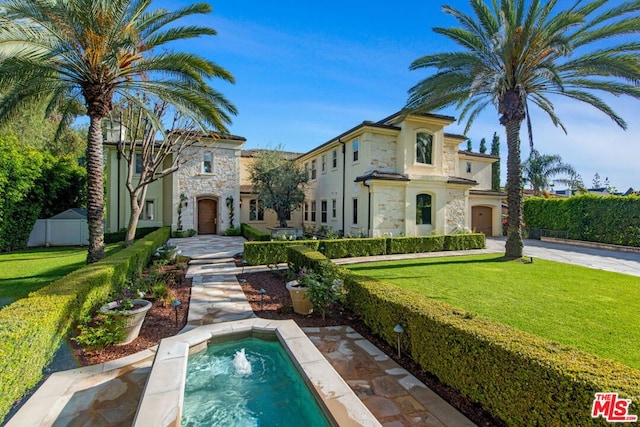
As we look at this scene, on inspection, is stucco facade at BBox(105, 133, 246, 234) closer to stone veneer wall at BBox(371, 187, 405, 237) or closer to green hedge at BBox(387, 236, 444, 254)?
stone veneer wall at BBox(371, 187, 405, 237)

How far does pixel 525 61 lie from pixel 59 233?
2555cm

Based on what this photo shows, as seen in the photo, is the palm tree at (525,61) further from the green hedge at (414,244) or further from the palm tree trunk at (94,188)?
the palm tree trunk at (94,188)

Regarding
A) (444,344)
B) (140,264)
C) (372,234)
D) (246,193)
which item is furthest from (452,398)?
(246,193)

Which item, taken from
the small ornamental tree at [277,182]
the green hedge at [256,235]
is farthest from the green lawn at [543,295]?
the small ornamental tree at [277,182]

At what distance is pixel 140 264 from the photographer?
29.7ft

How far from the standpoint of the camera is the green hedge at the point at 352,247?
13.0m

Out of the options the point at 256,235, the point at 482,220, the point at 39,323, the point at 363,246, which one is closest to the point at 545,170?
the point at 482,220

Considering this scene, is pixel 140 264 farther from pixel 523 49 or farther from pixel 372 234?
pixel 523 49

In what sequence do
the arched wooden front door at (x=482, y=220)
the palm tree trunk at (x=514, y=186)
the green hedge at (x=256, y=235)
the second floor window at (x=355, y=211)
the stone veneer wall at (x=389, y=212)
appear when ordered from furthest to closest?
the arched wooden front door at (x=482, y=220), the second floor window at (x=355, y=211), the stone veneer wall at (x=389, y=212), the green hedge at (x=256, y=235), the palm tree trunk at (x=514, y=186)

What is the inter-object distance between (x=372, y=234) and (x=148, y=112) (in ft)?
38.2

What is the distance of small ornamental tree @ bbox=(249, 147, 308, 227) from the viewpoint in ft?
63.5

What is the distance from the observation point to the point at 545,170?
33438 millimetres

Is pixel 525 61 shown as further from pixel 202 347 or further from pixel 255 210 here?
pixel 255 210

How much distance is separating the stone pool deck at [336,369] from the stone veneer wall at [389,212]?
11.2 m
